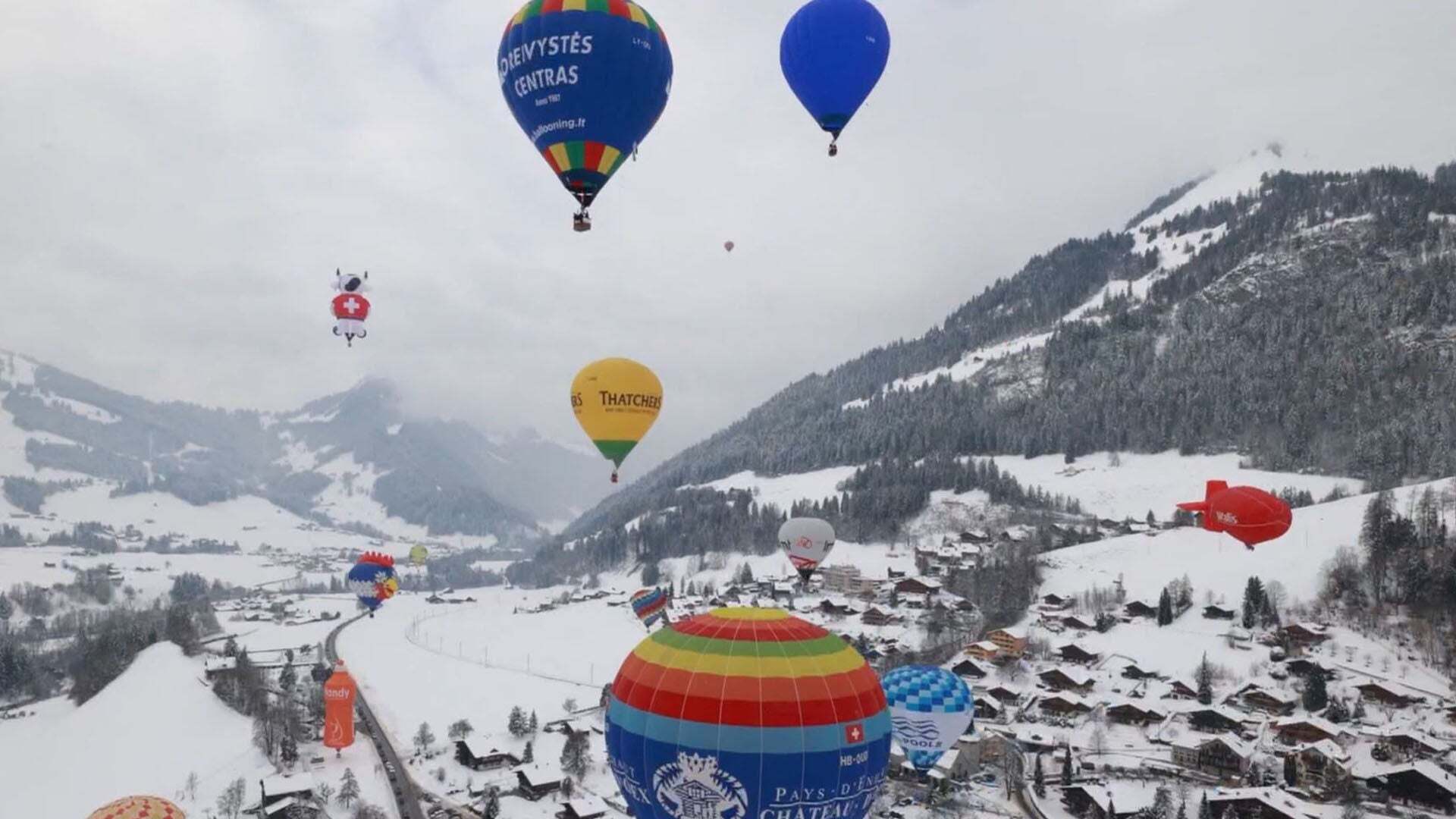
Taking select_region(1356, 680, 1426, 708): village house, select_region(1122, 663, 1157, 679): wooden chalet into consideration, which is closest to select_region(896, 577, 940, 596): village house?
select_region(1122, 663, 1157, 679): wooden chalet

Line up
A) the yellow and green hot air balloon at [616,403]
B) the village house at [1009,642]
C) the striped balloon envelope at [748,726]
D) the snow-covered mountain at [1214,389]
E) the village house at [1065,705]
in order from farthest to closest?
the snow-covered mountain at [1214,389] < the village house at [1009,642] < the village house at [1065,705] < the yellow and green hot air balloon at [616,403] < the striped balloon envelope at [748,726]

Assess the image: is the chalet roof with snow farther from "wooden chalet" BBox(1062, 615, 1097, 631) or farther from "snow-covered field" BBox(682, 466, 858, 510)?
"snow-covered field" BBox(682, 466, 858, 510)

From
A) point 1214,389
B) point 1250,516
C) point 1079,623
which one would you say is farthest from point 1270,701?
point 1214,389

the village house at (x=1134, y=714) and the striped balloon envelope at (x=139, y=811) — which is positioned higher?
the striped balloon envelope at (x=139, y=811)

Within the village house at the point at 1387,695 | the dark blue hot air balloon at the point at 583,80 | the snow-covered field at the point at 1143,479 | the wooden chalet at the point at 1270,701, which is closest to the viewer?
the dark blue hot air balloon at the point at 583,80

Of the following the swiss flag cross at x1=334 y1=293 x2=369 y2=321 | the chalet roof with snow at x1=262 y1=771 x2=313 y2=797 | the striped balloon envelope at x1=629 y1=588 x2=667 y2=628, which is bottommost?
the chalet roof with snow at x1=262 y1=771 x2=313 y2=797

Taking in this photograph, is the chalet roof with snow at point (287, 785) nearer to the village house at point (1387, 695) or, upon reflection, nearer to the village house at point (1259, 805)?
the village house at point (1259, 805)

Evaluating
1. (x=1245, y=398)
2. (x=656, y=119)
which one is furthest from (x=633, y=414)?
(x=1245, y=398)

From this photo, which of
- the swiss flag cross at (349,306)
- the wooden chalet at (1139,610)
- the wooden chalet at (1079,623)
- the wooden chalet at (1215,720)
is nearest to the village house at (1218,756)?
the wooden chalet at (1215,720)
